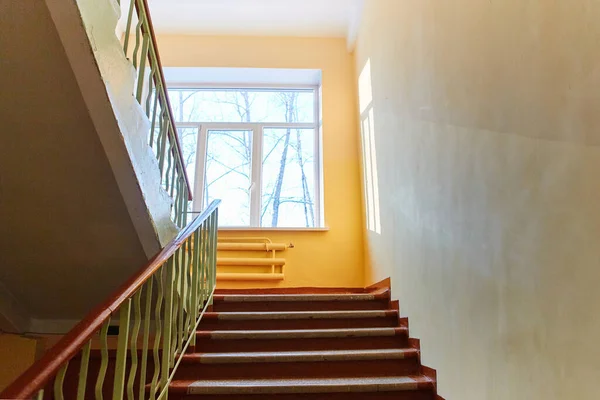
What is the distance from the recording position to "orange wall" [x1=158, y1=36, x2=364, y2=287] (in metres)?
4.14

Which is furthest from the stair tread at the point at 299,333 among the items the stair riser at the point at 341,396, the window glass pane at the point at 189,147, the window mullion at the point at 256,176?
the window glass pane at the point at 189,147

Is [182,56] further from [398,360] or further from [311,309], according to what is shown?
[398,360]

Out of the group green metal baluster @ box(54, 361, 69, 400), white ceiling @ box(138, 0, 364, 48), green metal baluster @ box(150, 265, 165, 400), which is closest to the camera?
green metal baluster @ box(54, 361, 69, 400)

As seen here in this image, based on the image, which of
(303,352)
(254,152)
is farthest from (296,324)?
(254,152)

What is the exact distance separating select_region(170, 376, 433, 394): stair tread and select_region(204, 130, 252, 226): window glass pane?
2.48 meters

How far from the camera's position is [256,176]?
15.2ft

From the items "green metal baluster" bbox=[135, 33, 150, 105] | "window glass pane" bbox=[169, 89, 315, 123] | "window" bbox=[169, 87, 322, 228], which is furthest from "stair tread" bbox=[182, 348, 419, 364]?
"window glass pane" bbox=[169, 89, 315, 123]

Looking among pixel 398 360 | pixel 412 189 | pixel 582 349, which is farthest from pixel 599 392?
pixel 412 189

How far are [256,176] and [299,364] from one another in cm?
265

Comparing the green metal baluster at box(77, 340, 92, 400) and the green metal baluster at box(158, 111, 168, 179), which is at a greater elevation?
the green metal baluster at box(158, 111, 168, 179)

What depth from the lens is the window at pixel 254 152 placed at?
4.54 meters

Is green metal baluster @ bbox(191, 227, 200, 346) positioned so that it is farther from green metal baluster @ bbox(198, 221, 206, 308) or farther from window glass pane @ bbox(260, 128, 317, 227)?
window glass pane @ bbox(260, 128, 317, 227)

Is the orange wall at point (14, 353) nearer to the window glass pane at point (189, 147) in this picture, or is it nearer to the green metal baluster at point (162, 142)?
the green metal baluster at point (162, 142)

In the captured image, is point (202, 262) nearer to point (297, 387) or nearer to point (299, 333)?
point (299, 333)
